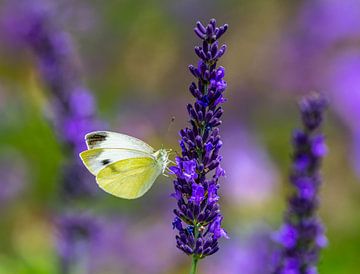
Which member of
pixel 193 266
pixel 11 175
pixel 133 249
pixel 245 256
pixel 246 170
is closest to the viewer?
pixel 193 266

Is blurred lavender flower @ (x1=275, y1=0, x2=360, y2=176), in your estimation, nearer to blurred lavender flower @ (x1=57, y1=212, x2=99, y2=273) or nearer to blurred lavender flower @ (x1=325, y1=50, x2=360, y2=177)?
blurred lavender flower @ (x1=325, y1=50, x2=360, y2=177)

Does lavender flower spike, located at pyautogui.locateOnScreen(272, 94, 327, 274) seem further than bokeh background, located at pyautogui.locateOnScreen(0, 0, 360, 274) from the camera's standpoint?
No

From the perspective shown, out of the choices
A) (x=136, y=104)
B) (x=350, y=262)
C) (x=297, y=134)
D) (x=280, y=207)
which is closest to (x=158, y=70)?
(x=136, y=104)

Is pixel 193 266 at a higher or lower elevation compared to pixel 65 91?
lower

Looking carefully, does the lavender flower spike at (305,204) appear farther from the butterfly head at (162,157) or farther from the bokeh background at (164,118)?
the bokeh background at (164,118)

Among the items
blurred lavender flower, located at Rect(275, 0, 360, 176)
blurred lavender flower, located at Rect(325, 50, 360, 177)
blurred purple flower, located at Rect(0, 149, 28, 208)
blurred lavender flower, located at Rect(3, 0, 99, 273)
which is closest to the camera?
blurred lavender flower, located at Rect(3, 0, 99, 273)

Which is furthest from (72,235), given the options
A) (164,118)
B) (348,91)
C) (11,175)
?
(348,91)

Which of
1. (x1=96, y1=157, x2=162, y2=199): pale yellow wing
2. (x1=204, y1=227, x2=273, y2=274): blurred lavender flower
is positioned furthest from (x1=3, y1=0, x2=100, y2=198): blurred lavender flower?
(x1=96, y1=157, x2=162, y2=199): pale yellow wing

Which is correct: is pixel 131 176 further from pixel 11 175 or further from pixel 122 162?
pixel 11 175
